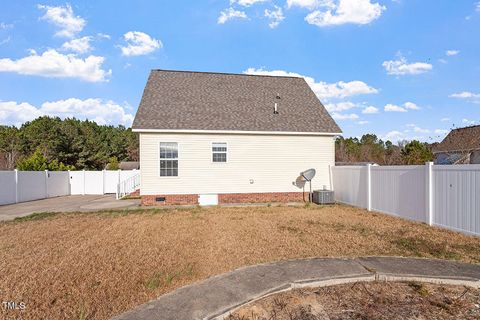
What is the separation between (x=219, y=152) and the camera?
13.9 meters

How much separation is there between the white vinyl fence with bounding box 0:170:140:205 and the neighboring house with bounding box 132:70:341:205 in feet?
18.7

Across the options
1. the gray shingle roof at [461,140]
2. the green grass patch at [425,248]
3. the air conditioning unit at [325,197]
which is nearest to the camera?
the green grass patch at [425,248]

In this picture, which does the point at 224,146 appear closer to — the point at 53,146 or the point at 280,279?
the point at 280,279

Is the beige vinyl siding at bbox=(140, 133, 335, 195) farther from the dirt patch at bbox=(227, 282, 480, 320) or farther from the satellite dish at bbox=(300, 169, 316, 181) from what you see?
the dirt patch at bbox=(227, 282, 480, 320)

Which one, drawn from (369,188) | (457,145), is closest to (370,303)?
(369,188)

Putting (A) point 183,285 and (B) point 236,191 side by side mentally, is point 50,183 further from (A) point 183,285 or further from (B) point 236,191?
(A) point 183,285

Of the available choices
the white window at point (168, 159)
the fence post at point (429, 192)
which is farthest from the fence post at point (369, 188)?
the white window at point (168, 159)

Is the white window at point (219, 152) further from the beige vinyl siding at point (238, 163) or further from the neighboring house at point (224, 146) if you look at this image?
the beige vinyl siding at point (238, 163)

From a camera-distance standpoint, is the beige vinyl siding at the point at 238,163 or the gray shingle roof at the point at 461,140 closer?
the beige vinyl siding at the point at 238,163

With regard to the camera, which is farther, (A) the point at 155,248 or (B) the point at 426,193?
(B) the point at 426,193

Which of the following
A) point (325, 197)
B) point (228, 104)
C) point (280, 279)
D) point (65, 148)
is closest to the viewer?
point (280, 279)

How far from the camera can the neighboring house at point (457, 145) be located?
84.6 ft

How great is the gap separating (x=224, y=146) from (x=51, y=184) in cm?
1361

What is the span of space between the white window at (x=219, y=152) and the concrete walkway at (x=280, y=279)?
9113 millimetres
